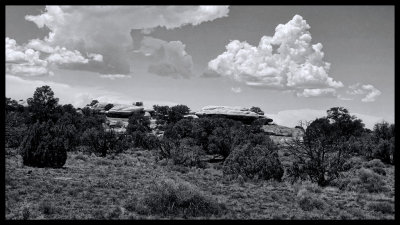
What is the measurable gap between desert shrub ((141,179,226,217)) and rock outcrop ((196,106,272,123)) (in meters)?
63.1

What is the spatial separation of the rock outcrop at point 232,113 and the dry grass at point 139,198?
180ft

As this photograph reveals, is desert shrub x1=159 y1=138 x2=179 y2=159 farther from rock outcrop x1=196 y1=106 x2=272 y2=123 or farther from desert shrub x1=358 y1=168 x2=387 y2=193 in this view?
rock outcrop x1=196 y1=106 x2=272 y2=123

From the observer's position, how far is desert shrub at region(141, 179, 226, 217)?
14.2 m

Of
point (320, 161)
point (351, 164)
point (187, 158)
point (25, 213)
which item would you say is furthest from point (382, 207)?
point (187, 158)

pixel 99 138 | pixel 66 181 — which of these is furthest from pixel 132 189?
pixel 99 138

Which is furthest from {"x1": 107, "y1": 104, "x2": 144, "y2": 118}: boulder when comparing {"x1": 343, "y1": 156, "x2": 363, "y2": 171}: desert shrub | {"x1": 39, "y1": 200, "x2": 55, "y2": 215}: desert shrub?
{"x1": 39, "y1": 200, "x2": 55, "y2": 215}: desert shrub

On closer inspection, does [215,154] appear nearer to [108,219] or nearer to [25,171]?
[25,171]

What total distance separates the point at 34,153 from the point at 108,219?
1516 centimetres

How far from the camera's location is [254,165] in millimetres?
24609

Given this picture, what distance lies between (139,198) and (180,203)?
98.5 inches

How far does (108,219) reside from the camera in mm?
13062

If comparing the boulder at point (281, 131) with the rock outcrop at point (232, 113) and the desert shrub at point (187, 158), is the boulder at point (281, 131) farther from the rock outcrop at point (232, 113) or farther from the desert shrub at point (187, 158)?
the desert shrub at point (187, 158)

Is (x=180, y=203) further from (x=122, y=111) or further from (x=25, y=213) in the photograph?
(x=122, y=111)

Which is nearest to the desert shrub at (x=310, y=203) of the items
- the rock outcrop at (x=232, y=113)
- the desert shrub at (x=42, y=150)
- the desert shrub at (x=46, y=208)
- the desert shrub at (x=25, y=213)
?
the desert shrub at (x=46, y=208)
